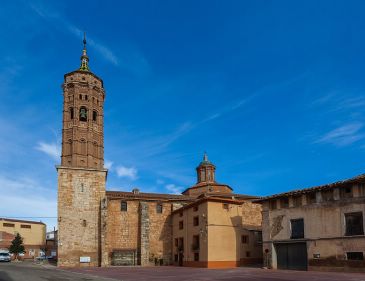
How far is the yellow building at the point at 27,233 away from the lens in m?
86.8

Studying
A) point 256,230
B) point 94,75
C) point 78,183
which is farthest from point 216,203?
point 94,75

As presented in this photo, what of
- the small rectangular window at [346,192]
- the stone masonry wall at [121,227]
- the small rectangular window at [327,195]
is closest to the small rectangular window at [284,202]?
the small rectangular window at [327,195]

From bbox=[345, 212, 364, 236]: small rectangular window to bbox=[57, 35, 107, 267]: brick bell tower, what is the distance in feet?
97.5

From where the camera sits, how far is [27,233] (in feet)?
307

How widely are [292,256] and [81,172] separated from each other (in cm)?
2768

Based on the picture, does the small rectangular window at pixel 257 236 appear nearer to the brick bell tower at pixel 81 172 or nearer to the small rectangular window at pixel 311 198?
the small rectangular window at pixel 311 198

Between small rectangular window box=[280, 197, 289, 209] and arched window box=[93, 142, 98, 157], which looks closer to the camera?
small rectangular window box=[280, 197, 289, 209]

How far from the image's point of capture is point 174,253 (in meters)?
51.0

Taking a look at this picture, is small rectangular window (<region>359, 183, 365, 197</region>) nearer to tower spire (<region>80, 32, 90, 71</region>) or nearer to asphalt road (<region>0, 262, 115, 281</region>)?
asphalt road (<region>0, 262, 115, 281</region>)

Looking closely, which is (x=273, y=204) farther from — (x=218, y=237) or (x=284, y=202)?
(x=218, y=237)

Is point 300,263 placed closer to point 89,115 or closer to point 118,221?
point 118,221

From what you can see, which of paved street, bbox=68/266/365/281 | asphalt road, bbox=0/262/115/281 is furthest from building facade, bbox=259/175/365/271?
asphalt road, bbox=0/262/115/281

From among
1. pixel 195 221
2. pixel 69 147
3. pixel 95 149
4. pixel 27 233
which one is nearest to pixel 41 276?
pixel 195 221

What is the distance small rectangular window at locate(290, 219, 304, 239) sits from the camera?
33.7m
